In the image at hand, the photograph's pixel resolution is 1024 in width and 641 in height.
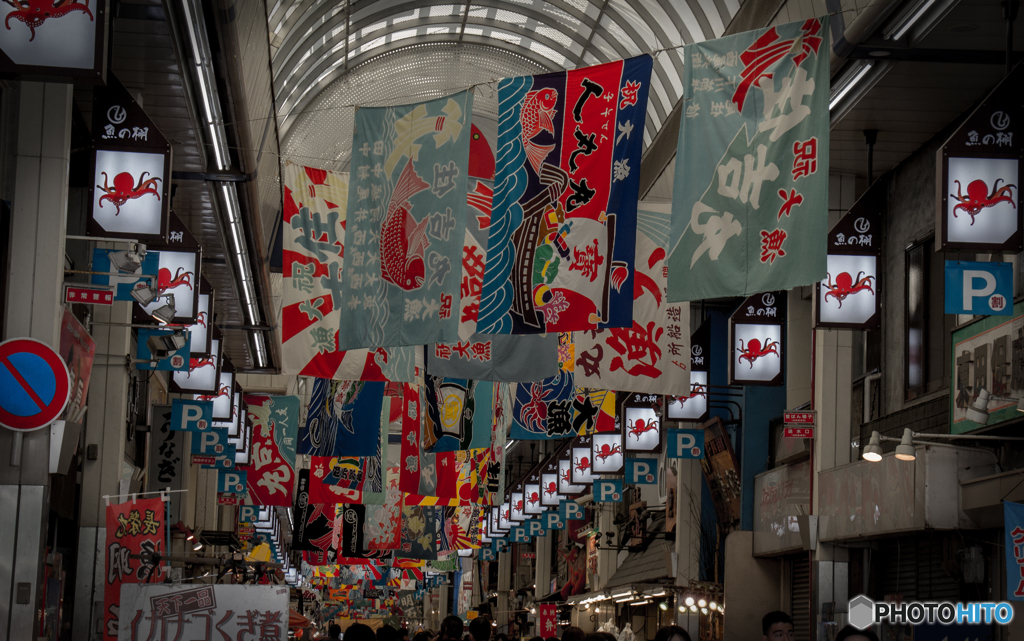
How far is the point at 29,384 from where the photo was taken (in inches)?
374

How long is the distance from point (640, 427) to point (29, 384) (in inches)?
518

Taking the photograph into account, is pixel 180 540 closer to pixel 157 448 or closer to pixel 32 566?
pixel 157 448

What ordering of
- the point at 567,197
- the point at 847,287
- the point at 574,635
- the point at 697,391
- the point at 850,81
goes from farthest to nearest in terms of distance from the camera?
the point at 697,391 → the point at 847,287 → the point at 850,81 → the point at 567,197 → the point at 574,635

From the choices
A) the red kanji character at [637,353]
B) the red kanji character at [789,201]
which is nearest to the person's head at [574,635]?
the red kanji character at [789,201]

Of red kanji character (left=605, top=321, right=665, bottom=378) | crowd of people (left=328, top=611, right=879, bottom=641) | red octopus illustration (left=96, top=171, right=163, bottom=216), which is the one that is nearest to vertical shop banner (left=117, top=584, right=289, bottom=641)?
crowd of people (left=328, top=611, right=879, bottom=641)

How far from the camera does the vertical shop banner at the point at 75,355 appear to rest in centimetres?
1059

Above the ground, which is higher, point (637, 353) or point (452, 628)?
point (637, 353)

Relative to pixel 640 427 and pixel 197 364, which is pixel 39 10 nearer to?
pixel 197 364

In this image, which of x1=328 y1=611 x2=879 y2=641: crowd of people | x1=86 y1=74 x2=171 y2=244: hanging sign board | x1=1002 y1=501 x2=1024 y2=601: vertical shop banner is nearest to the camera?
x1=328 y1=611 x2=879 y2=641: crowd of people

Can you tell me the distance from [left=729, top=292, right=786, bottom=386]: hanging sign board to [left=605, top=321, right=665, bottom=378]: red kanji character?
3689 mm

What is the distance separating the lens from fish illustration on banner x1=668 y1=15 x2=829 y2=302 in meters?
7.56

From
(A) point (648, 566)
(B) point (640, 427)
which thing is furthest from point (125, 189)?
(A) point (648, 566)

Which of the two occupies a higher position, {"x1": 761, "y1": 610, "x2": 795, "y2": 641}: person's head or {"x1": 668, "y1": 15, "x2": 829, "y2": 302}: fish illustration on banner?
{"x1": 668, "y1": 15, "x2": 829, "y2": 302}: fish illustration on banner

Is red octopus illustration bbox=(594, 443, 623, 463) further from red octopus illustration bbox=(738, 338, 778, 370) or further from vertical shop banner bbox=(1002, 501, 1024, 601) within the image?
vertical shop banner bbox=(1002, 501, 1024, 601)
